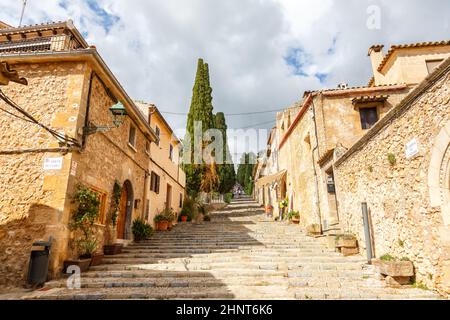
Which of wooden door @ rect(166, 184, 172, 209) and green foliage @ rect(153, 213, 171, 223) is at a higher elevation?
wooden door @ rect(166, 184, 172, 209)

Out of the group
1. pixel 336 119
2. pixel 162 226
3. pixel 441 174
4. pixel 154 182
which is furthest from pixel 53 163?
pixel 336 119

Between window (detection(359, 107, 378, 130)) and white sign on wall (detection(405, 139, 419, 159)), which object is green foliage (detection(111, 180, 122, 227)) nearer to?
white sign on wall (detection(405, 139, 419, 159))

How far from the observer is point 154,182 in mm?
14516

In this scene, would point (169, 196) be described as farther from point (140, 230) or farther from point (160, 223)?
point (140, 230)

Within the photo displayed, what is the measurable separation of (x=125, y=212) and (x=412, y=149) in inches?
393

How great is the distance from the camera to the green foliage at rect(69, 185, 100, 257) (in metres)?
7.36

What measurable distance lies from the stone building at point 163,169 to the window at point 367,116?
1011 centimetres

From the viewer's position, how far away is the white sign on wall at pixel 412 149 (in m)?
5.60

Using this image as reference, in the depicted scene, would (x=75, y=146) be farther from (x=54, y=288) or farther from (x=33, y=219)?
(x=54, y=288)

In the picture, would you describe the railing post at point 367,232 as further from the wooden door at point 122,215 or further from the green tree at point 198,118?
the green tree at point 198,118

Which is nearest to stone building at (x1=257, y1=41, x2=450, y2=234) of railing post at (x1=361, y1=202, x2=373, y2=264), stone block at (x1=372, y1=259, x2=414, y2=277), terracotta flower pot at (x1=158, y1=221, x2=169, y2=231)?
railing post at (x1=361, y1=202, x2=373, y2=264)

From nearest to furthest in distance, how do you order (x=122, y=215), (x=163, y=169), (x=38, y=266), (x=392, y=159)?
(x=38, y=266), (x=392, y=159), (x=122, y=215), (x=163, y=169)

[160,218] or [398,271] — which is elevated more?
[160,218]
